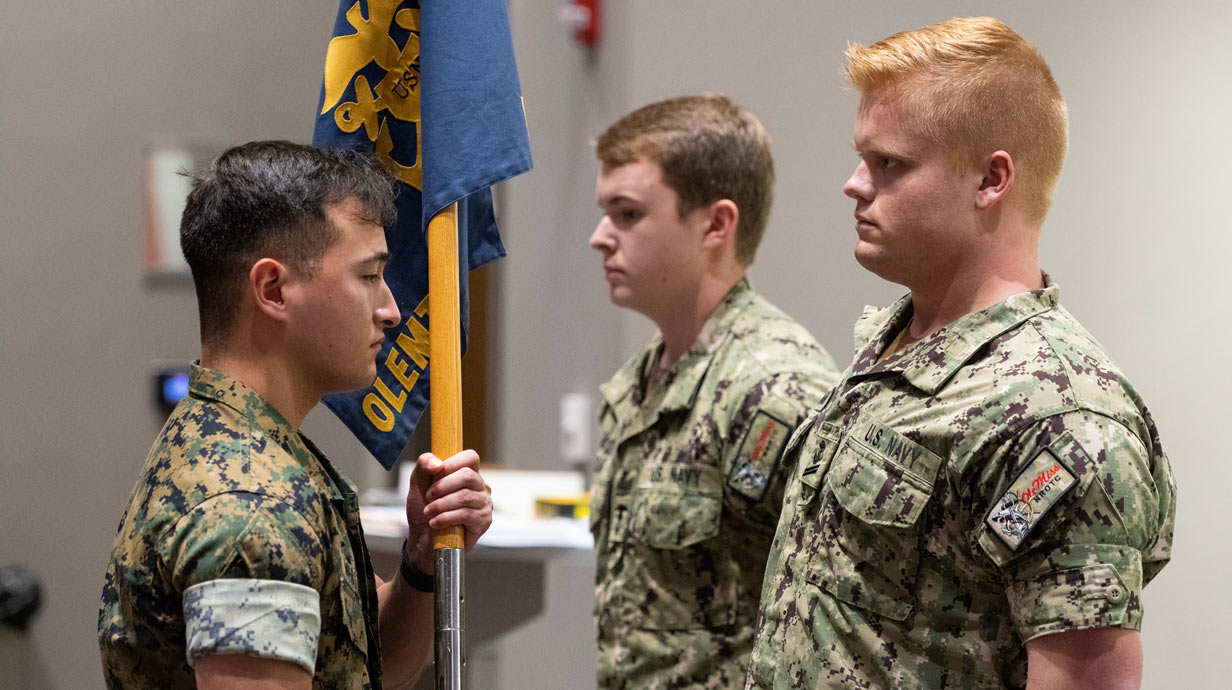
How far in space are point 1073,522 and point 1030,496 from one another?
5 centimetres

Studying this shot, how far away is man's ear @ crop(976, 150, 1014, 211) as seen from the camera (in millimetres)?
1425

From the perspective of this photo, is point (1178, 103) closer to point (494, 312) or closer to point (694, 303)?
point (694, 303)

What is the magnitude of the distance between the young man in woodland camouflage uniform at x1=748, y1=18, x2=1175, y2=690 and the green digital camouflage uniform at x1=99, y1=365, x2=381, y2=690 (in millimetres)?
557

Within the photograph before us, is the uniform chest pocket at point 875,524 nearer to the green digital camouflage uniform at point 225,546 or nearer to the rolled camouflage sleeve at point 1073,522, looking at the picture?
the rolled camouflage sleeve at point 1073,522

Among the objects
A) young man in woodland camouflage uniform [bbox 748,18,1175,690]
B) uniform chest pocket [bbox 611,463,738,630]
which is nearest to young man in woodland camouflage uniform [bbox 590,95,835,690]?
uniform chest pocket [bbox 611,463,738,630]

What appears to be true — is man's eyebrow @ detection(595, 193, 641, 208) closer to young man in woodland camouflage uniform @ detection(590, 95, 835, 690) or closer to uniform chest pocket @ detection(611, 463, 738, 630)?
young man in woodland camouflage uniform @ detection(590, 95, 835, 690)

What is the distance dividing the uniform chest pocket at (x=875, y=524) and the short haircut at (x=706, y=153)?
890 mm

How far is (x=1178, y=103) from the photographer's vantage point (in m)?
2.27

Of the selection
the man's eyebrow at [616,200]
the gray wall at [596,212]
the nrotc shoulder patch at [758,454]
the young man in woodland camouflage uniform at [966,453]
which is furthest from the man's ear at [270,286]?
the gray wall at [596,212]

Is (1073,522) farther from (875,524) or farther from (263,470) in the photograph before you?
(263,470)

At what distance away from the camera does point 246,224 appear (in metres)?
1.35

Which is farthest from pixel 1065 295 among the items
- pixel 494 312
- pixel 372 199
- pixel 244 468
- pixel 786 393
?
pixel 494 312

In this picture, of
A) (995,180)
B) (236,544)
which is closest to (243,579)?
(236,544)

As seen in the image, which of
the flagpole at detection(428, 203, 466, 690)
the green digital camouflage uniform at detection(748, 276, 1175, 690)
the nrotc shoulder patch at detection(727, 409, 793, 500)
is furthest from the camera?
the nrotc shoulder patch at detection(727, 409, 793, 500)
